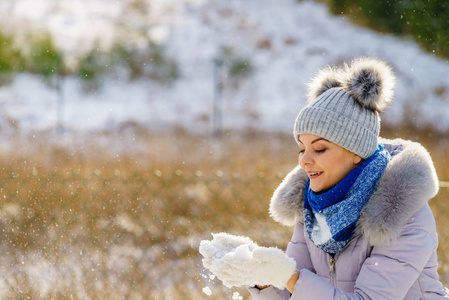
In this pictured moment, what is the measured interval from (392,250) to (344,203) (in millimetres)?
164

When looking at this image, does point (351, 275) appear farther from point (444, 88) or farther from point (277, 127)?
point (444, 88)

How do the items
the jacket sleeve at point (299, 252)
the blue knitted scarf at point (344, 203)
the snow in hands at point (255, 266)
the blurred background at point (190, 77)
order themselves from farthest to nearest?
the blurred background at point (190, 77) < the jacket sleeve at point (299, 252) < the blue knitted scarf at point (344, 203) < the snow in hands at point (255, 266)

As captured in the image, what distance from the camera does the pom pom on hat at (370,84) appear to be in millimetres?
1474

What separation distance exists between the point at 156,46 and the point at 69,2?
279 cm

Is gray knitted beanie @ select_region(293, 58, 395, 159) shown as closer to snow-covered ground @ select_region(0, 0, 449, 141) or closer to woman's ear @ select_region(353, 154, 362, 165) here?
woman's ear @ select_region(353, 154, 362, 165)

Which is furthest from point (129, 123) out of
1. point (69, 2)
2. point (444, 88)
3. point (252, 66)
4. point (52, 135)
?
point (444, 88)

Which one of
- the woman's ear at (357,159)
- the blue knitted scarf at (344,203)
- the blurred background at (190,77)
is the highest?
the woman's ear at (357,159)

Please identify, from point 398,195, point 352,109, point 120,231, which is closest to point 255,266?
point 398,195

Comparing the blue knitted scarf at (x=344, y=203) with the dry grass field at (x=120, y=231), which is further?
the dry grass field at (x=120, y=231)

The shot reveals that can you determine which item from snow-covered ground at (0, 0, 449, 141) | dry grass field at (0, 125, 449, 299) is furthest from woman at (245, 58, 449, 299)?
snow-covered ground at (0, 0, 449, 141)

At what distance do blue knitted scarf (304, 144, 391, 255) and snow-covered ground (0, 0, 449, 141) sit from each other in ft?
29.0

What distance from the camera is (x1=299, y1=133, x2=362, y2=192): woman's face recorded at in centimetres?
145

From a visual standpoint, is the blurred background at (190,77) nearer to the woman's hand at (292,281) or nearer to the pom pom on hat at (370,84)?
the pom pom on hat at (370,84)

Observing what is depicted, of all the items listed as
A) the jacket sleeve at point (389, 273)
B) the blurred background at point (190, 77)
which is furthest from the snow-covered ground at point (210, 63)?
the jacket sleeve at point (389, 273)
